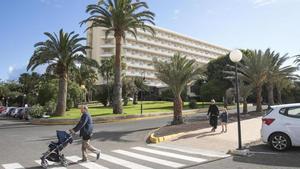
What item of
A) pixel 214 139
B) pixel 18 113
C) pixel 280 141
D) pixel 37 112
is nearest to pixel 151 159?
pixel 280 141

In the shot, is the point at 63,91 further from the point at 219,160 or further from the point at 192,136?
the point at 219,160

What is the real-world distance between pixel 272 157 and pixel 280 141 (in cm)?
119

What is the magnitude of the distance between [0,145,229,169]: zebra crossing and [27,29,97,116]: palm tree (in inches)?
856

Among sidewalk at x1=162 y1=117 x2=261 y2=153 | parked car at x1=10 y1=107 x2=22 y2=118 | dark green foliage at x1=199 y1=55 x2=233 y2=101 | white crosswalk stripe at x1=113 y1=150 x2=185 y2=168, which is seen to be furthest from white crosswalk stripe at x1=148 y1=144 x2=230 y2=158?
dark green foliage at x1=199 y1=55 x2=233 y2=101

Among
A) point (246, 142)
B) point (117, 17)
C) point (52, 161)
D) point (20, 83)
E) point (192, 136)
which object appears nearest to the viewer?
point (52, 161)

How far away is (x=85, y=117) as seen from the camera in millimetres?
10641

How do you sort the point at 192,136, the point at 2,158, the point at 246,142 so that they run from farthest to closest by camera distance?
1. the point at 192,136
2. the point at 246,142
3. the point at 2,158

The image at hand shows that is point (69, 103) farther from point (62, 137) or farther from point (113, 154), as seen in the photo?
point (62, 137)

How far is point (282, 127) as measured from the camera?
460 inches

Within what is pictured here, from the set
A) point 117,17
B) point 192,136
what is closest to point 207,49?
point 117,17

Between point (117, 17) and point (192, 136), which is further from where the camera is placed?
point (117, 17)

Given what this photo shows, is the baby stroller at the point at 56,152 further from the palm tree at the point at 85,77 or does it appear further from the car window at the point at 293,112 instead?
the palm tree at the point at 85,77

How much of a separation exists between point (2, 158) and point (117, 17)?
878 inches

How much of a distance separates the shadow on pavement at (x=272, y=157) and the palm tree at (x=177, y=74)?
10702 mm
